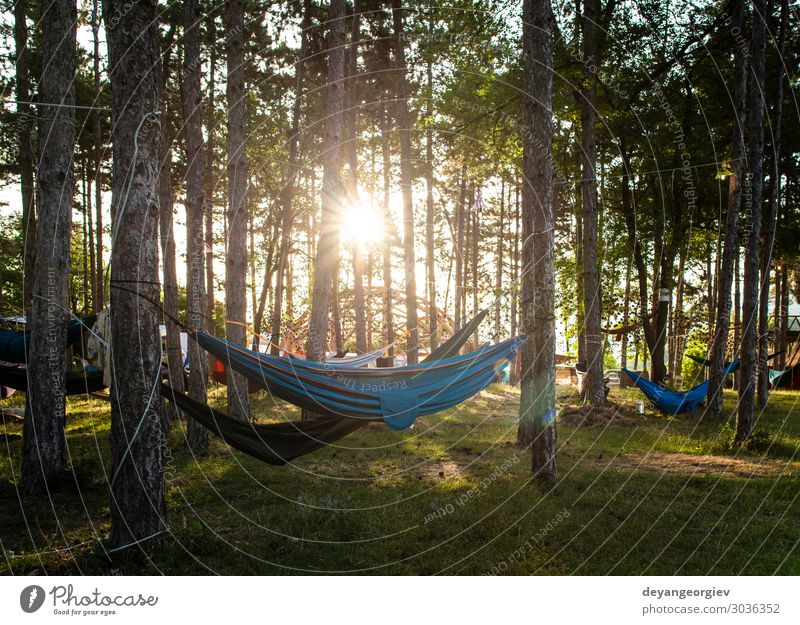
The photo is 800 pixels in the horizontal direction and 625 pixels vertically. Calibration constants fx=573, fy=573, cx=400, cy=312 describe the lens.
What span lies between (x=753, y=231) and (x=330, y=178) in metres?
6.61

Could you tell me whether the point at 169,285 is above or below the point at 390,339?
above

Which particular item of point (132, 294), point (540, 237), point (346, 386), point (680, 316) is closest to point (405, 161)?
→ point (540, 237)

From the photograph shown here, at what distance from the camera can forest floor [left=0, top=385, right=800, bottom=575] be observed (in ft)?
15.4

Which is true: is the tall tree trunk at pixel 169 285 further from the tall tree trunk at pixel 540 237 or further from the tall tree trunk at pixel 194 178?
the tall tree trunk at pixel 540 237

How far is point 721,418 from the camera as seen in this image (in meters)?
11.3

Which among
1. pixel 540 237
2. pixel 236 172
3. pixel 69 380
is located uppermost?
pixel 236 172

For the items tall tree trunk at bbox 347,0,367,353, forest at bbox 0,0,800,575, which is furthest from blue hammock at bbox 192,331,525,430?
tall tree trunk at bbox 347,0,367,353

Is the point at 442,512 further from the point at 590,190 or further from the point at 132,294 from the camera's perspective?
the point at 590,190

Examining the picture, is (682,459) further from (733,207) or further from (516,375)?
(516,375)

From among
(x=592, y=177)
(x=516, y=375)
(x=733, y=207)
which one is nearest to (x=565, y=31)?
(x=592, y=177)

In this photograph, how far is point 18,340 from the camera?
341 inches

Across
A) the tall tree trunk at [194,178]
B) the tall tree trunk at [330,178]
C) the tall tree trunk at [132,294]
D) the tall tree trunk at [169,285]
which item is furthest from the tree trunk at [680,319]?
the tall tree trunk at [132,294]

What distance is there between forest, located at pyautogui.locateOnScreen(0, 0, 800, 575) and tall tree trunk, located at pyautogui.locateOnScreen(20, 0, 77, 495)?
0.10 feet

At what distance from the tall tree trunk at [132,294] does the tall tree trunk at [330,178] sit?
4.67 metres
